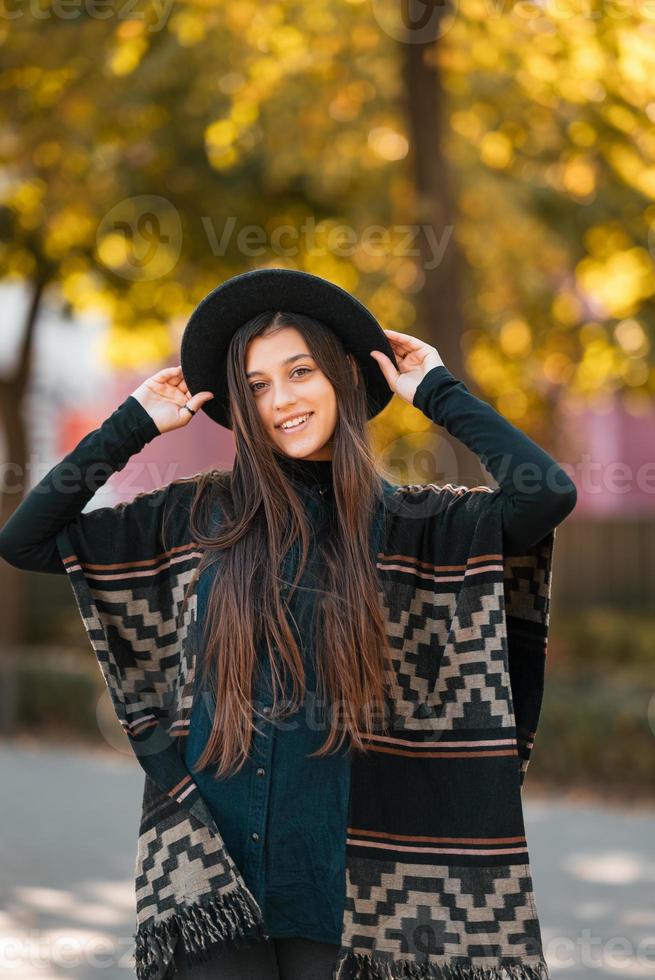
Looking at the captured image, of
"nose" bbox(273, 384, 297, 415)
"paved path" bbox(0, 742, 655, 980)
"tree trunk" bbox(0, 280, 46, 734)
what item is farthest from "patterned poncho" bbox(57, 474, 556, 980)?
"tree trunk" bbox(0, 280, 46, 734)

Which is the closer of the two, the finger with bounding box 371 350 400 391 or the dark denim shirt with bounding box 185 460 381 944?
the dark denim shirt with bounding box 185 460 381 944

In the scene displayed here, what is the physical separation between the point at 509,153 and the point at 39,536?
8118mm

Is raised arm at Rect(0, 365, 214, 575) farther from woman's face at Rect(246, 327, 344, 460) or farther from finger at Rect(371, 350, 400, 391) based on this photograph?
finger at Rect(371, 350, 400, 391)

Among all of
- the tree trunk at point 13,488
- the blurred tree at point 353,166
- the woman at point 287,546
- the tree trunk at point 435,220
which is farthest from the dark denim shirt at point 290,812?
the tree trunk at point 13,488

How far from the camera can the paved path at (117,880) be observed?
534 cm

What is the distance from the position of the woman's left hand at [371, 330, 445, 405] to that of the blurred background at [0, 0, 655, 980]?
103 inches

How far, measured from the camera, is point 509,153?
1023 cm

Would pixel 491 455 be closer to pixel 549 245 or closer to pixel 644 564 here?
pixel 549 245

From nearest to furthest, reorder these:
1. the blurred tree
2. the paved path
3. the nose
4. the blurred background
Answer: the nose
the paved path
the blurred background
the blurred tree

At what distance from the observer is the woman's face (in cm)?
290

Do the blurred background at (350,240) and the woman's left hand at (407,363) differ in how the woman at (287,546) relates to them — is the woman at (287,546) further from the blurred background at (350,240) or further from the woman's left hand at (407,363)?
the blurred background at (350,240)

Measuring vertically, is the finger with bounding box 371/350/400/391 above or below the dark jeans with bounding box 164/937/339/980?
above

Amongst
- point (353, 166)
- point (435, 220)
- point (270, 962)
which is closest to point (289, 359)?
point (270, 962)

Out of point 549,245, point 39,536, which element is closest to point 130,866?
point 39,536
